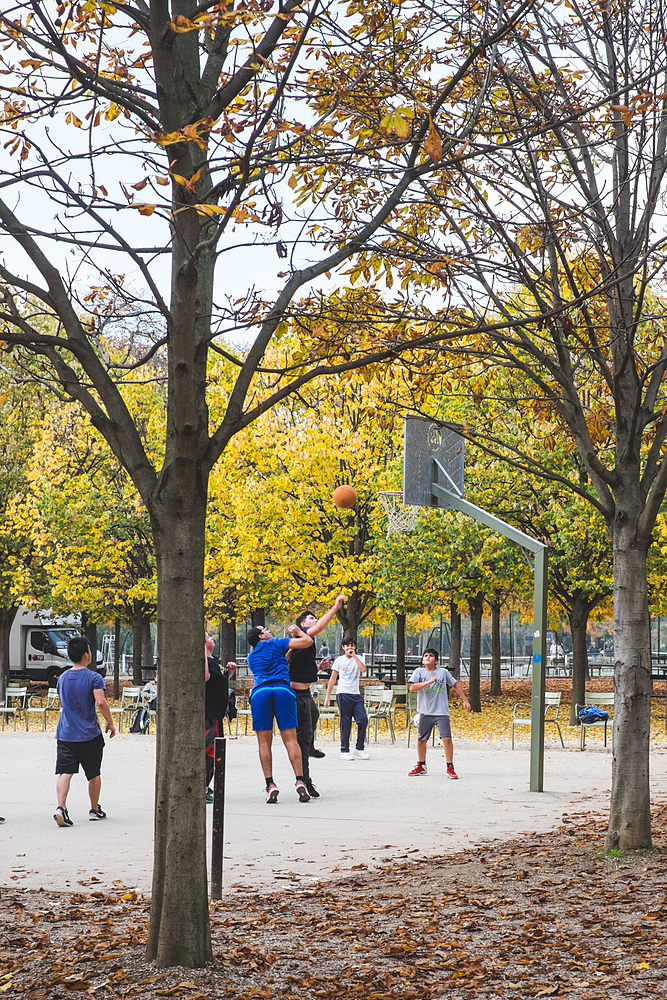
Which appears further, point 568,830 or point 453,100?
point 568,830

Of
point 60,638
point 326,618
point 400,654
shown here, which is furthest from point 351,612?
point 60,638

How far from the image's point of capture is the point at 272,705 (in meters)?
11.6

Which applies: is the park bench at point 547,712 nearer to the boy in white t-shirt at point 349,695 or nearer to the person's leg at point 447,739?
the boy in white t-shirt at point 349,695

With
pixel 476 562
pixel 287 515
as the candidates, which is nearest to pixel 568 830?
pixel 476 562

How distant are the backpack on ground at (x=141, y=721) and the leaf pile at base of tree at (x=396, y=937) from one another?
47.5ft

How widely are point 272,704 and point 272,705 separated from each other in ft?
0.04

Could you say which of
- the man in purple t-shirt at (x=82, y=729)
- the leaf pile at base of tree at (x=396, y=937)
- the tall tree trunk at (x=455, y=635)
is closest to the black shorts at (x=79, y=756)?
the man in purple t-shirt at (x=82, y=729)

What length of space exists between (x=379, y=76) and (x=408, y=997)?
569 centimetres

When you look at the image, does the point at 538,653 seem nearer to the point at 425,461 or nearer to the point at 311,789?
the point at 311,789

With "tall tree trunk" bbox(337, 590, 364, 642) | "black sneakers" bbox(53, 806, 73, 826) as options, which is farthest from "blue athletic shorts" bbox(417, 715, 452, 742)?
"tall tree trunk" bbox(337, 590, 364, 642)

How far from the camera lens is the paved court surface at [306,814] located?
8.04 m

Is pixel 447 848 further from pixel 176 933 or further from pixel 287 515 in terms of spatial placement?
pixel 287 515

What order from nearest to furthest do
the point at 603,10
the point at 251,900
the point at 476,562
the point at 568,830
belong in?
the point at 251,900, the point at 603,10, the point at 568,830, the point at 476,562

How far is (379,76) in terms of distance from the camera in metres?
7.12
